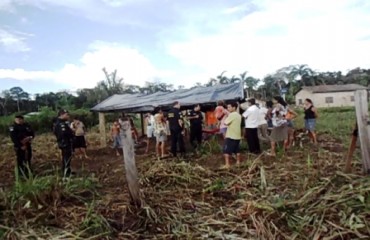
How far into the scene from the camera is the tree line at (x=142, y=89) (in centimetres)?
4062

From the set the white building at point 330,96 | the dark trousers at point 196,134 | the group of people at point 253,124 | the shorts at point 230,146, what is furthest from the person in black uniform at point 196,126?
the white building at point 330,96

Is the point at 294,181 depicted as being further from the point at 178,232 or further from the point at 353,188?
the point at 178,232

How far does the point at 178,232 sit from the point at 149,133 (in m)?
9.38

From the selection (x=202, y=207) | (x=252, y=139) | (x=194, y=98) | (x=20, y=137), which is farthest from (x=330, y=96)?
(x=202, y=207)

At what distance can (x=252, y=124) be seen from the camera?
8477 mm

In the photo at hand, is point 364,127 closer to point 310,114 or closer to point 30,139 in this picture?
point 310,114

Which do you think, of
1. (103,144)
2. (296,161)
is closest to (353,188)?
(296,161)

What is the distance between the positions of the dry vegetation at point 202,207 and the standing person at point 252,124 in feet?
7.12

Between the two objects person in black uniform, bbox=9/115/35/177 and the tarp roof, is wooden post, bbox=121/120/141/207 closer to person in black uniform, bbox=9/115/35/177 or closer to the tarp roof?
person in black uniform, bbox=9/115/35/177

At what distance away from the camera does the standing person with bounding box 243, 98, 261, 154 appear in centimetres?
842

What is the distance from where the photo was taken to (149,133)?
13.4 m

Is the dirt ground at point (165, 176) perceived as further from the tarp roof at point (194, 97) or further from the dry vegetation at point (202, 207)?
the tarp roof at point (194, 97)

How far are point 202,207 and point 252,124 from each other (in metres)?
3.93

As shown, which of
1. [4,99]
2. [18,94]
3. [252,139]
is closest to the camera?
[252,139]
